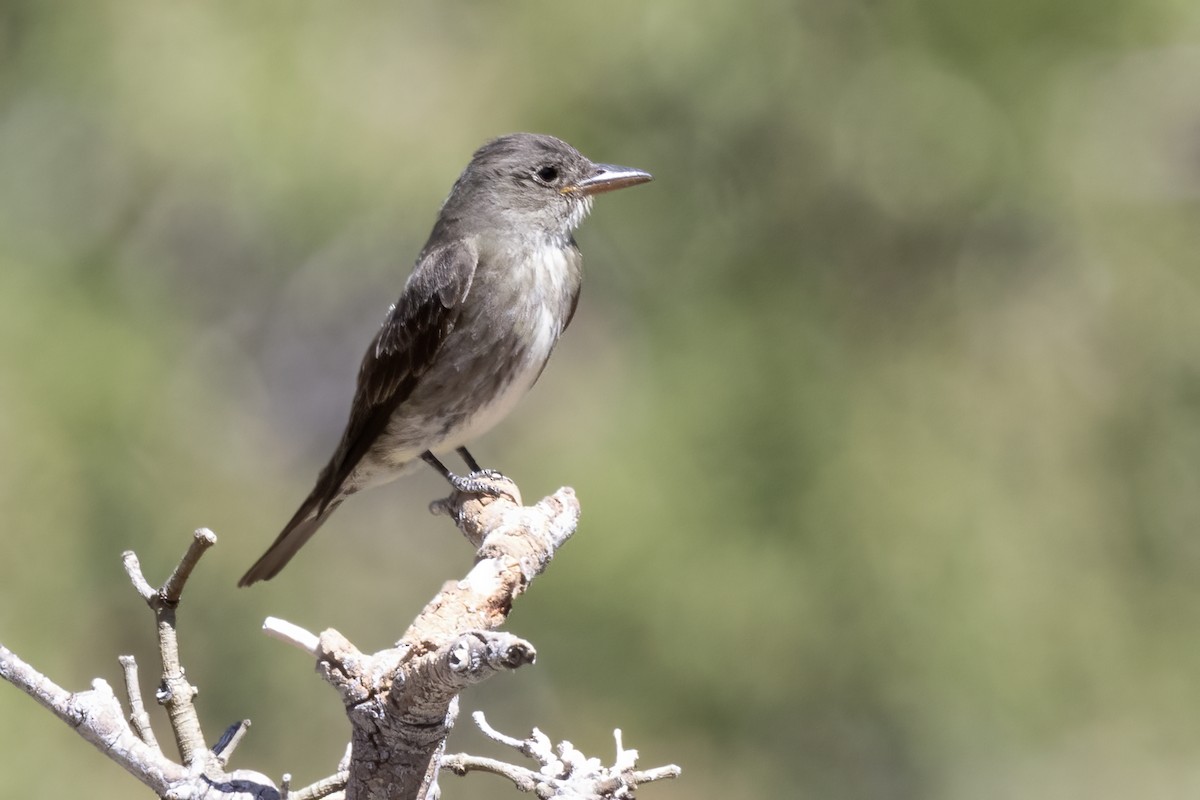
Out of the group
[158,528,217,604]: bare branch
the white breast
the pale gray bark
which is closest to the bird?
the white breast

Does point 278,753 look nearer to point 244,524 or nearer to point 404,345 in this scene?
point 244,524

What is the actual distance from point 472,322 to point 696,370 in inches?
91.1

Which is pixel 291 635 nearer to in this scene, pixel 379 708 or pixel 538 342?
pixel 379 708

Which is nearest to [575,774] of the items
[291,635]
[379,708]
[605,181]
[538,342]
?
[379,708]

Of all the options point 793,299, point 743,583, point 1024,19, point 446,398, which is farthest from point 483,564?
point 1024,19

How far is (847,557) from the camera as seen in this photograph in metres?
5.63

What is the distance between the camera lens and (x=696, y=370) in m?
5.89

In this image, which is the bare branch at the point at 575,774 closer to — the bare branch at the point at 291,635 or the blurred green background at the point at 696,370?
the bare branch at the point at 291,635

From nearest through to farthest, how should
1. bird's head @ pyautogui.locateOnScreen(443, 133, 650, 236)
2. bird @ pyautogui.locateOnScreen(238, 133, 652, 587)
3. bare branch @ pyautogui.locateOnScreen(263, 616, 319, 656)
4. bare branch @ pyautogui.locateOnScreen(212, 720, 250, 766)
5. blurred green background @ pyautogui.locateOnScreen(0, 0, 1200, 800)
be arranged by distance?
bare branch @ pyautogui.locateOnScreen(263, 616, 319, 656) < bare branch @ pyautogui.locateOnScreen(212, 720, 250, 766) < bird @ pyautogui.locateOnScreen(238, 133, 652, 587) < bird's head @ pyautogui.locateOnScreen(443, 133, 650, 236) < blurred green background @ pyautogui.locateOnScreen(0, 0, 1200, 800)

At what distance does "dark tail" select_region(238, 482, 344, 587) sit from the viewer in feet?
12.4

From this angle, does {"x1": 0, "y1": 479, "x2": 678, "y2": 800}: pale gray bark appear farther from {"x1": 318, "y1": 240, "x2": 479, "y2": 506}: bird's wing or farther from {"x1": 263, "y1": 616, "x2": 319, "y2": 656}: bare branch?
{"x1": 318, "y1": 240, "x2": 479, "y2": 506}: bird's wing

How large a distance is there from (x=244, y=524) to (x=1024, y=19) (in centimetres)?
409

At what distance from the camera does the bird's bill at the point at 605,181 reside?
154 inches

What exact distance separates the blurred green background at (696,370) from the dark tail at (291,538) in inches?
64.1
